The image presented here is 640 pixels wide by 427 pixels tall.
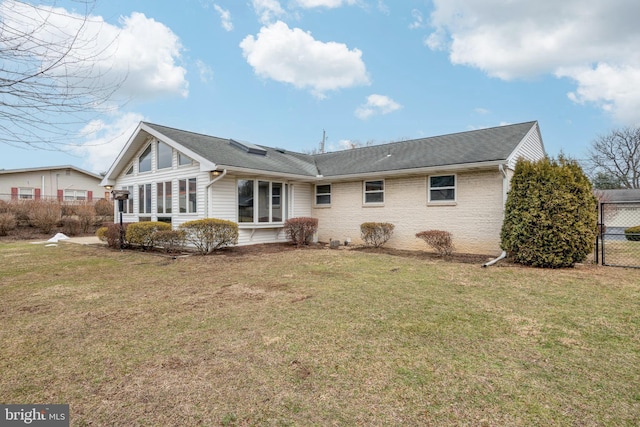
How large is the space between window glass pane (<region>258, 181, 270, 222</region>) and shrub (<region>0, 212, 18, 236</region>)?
566 inches

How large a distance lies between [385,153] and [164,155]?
29.8 ft


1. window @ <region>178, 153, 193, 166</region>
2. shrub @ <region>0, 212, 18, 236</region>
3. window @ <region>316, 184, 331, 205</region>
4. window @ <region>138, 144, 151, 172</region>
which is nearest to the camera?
window @ <region>178, 153, 193, 166</region>

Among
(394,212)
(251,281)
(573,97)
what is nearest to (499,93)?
(573,97)

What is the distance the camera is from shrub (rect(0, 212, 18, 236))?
16.5 m

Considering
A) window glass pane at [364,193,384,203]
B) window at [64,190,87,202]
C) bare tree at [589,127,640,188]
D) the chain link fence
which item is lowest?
the chain link fence

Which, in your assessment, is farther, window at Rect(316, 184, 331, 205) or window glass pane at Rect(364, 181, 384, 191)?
window at Rect(316, 184, 331, 205)

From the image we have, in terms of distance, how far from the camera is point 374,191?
12672 mm

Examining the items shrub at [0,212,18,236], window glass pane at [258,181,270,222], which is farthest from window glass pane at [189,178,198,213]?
shrub at [0,212,18,236]

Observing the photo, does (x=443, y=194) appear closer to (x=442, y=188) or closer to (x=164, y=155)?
(x=442, y=188)

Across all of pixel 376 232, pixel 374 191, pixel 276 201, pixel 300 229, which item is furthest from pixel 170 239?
pixel 374 191

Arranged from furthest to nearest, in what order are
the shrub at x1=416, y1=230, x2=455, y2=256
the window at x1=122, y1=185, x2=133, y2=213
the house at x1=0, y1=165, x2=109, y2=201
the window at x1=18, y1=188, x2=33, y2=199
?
the window at x1=18, y1=188, x2=33, y2=199 → the house at x1=0, y1=165, x2=109, y2=201 → the window at x1=122, y1=185, x2=133, y2=213 → the shrub at x1=416, y1=230, x2=455, y2=256

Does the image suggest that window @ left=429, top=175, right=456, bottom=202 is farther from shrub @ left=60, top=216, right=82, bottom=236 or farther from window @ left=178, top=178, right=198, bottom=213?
shrub @ left=60, top=216, right=82, bottom=236

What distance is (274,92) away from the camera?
61.5 feet

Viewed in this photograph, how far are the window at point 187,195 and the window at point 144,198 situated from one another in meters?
2.58
